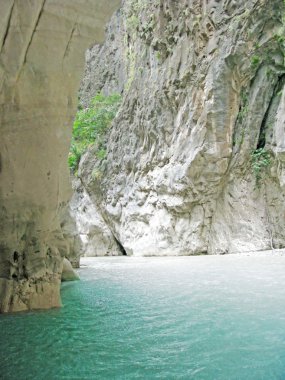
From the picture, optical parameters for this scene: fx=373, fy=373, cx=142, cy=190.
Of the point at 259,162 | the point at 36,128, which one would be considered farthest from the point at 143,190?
the point at 36,128

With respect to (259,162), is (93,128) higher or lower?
higher

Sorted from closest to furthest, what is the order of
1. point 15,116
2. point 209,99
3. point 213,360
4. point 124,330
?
point 213,360, point 124,330, point 15,116, point 209,99

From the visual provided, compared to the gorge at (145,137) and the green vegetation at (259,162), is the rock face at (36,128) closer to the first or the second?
the gorge at (145,137)

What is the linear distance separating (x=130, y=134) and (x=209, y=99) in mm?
7231

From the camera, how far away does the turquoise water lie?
2.67 m

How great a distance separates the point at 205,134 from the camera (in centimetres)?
1631

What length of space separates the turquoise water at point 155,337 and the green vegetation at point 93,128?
67.9 ft

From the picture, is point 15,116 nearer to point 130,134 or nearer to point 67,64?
point 67,64

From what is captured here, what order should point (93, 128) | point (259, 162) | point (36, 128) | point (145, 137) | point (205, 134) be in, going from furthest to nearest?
point (93, 128), point (145, 137), point (205, 134), point (259, 162), point (36, 128)

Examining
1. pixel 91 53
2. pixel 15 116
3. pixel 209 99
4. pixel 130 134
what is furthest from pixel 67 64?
pixel 91 53

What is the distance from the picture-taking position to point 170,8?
1983 centimetres

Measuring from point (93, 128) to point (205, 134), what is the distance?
1193 centimetres

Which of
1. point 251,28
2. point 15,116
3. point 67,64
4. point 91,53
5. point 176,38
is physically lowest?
point 15,116

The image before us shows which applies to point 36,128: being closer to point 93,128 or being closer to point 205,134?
point 205,134
